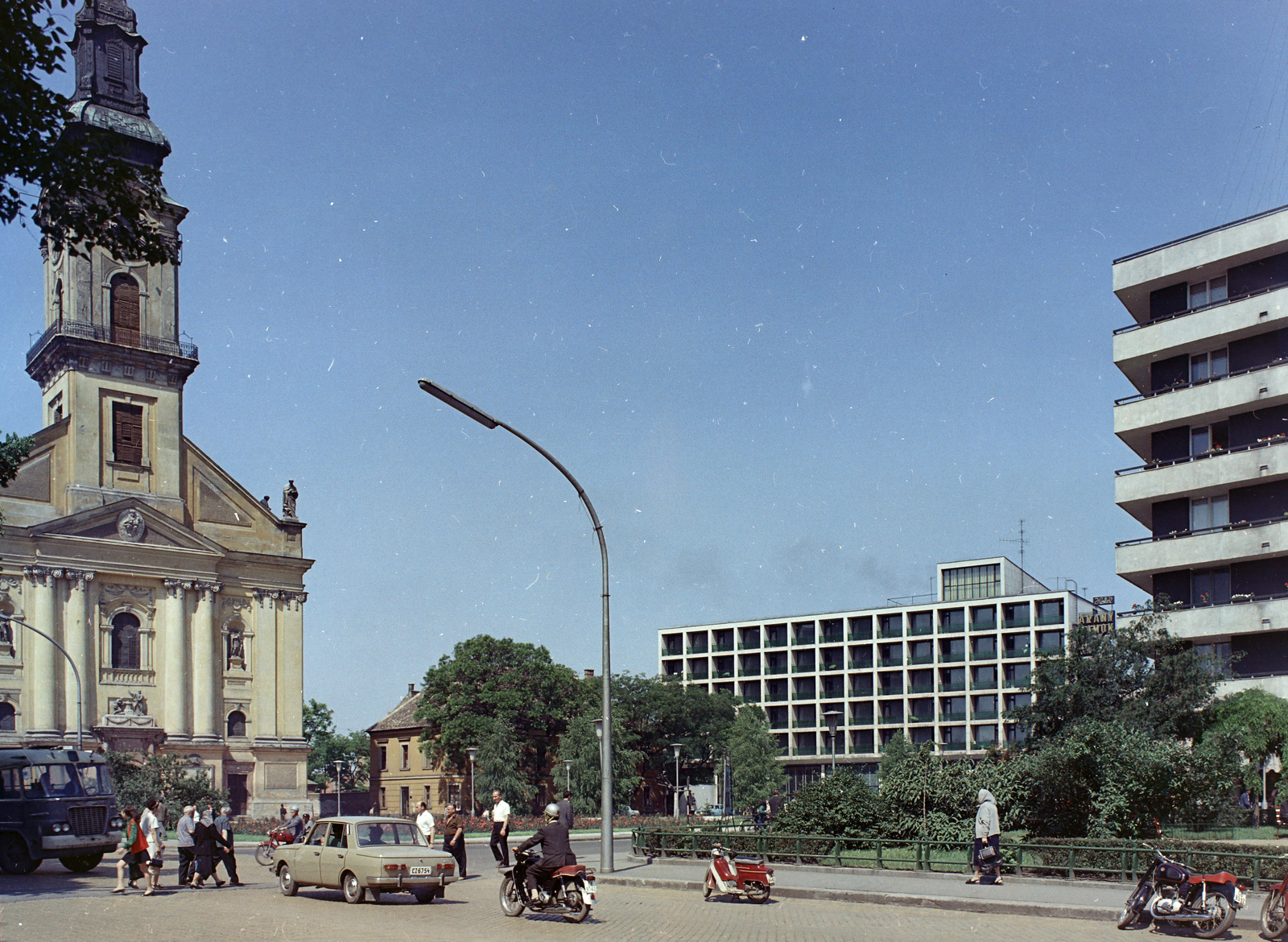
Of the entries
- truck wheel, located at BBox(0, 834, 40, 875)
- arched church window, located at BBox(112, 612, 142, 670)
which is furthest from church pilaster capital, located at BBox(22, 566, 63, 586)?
truck wheel, located at BBox(0, 834, 40, 875)

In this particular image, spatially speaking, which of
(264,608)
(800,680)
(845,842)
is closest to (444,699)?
(264,608)

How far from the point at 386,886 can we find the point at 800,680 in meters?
89.7

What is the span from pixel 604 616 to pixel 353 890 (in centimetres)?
673

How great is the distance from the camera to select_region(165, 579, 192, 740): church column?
62.8 meters

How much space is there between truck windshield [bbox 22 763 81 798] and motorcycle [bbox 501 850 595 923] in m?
13.4

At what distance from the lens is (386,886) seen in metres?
19.0

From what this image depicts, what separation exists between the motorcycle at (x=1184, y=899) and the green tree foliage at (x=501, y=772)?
55.9 meters

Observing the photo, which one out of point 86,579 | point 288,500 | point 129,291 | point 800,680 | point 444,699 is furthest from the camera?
point 800,680

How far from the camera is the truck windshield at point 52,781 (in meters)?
26.1

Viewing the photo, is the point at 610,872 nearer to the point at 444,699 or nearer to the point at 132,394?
the point at 132,394

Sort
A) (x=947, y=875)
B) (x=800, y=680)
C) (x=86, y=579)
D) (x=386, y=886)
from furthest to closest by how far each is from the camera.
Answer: (x=800, y=680) → (x=86, y=579) → (x=947, y=875) → (x=386, y=886)

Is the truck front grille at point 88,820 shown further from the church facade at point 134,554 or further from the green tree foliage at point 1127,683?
the church facade at point 134,554

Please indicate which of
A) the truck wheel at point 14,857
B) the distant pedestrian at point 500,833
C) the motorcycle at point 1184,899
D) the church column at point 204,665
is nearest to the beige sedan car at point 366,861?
the distant pedestrian at point 500,833

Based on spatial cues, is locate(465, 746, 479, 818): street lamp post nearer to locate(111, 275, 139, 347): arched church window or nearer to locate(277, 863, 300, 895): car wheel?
locate(111, 275, 139, 347): arched church window
